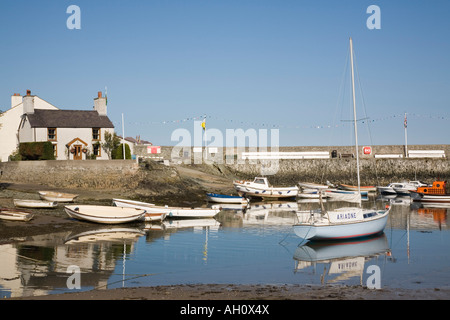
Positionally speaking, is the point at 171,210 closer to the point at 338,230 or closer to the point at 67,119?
the point at 338,230

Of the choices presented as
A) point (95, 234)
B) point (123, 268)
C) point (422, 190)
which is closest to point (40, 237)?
point (95, 234)

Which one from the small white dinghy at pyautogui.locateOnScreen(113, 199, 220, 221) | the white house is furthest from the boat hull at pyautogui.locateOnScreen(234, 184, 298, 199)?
the small white dinghy at pyautogui.locateOnScreen(113, 199, 220, 221)

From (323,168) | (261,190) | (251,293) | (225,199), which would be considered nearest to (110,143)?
(225,199)

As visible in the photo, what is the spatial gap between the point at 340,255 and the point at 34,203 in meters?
19.6

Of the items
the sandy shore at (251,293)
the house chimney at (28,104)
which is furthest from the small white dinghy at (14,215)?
the house chimney at (28,104)

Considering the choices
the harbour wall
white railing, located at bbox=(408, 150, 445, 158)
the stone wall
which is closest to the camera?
the harbour wall

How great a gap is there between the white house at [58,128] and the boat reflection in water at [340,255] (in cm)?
3172

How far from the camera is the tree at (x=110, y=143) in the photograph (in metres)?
50.0

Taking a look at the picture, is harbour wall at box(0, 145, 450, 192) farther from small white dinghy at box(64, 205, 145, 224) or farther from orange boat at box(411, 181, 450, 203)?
small white dinghy at box(64, 205, 145, 224)

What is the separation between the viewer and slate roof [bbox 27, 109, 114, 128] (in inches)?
1911

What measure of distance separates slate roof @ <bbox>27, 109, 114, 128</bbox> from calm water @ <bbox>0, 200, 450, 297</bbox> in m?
23.2

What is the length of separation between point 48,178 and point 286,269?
31.1 meters

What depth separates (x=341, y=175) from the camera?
69875 mm
